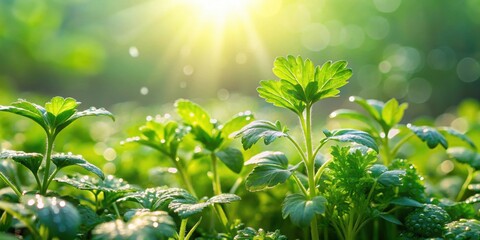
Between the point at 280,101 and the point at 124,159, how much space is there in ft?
4.07

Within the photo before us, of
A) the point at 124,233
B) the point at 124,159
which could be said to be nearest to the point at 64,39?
the point at 124,159

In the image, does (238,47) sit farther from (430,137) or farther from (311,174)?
(311,174)

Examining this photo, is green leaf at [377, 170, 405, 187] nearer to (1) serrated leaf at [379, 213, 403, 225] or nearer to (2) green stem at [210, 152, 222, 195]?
(1) serrated leaf at [379, 213, 403, 225]

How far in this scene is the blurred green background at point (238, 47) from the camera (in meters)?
8.40

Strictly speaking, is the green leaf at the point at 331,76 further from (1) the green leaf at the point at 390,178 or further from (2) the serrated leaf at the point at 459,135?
(2) the serrated leaf at the point at 459,135

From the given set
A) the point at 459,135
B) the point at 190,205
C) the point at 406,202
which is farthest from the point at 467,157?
the point at 190,205

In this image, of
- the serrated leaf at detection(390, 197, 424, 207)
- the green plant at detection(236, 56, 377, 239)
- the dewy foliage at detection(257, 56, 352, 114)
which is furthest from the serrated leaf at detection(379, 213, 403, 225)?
the dewy foliage at detection(257, 56, 352, 114)

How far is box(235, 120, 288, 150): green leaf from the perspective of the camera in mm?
1142

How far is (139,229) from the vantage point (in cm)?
95

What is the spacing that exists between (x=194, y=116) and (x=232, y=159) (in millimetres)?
197

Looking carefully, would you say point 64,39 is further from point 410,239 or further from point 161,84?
point 410,239

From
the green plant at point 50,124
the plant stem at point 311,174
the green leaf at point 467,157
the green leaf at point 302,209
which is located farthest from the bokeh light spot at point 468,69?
the green plant at point 50,124

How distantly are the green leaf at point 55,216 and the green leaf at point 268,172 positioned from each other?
1.35 ft

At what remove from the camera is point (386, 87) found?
8.77m
